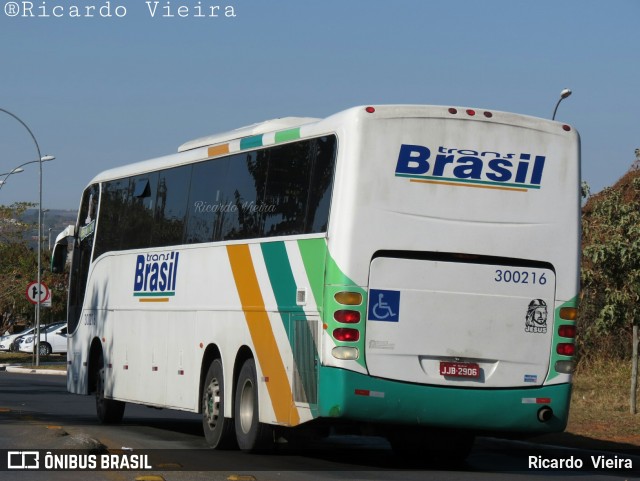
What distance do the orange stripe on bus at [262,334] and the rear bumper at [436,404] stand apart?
96 centimetres

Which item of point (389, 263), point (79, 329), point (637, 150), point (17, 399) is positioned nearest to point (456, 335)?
point (389, 263)

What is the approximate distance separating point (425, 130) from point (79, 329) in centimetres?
1019

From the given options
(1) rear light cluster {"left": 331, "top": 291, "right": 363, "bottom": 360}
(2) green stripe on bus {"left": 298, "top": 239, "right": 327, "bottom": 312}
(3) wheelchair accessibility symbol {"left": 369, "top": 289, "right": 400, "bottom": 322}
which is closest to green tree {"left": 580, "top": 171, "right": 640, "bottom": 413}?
(2) green stripe on bus {"left": 298, "top": 239, "right": 327, "bottom": 312}

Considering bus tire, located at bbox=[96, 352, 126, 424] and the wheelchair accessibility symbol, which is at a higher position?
the wheelchair accessibility symbol

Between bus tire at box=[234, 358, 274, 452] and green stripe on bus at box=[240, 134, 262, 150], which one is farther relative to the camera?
green stripe on bus at box=[240, 134, 262, 150]

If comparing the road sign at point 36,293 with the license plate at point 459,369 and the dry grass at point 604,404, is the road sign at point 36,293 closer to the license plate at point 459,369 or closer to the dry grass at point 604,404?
the dry grass at point 604,404

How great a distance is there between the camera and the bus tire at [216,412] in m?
16.5

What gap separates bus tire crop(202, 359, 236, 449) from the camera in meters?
16.5

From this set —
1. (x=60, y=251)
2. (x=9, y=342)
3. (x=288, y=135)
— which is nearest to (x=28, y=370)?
(x=9, y=342)

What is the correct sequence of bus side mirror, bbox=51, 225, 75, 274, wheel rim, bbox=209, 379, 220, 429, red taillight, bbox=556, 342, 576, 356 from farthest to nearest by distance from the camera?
bus side mirror, bbox=51, 225, 75, 274, wheel rim, bbox=209, 379, 220, 429, red taillight, bbox=556, 342, 576, 356

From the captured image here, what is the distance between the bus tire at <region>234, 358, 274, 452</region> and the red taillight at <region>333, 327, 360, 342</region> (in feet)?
6.93

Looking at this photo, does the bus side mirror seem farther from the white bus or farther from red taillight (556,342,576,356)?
red taillight (556,342,576,356)

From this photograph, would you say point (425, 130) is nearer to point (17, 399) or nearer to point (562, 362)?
point (562, 362)

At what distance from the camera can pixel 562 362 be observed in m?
14.5
